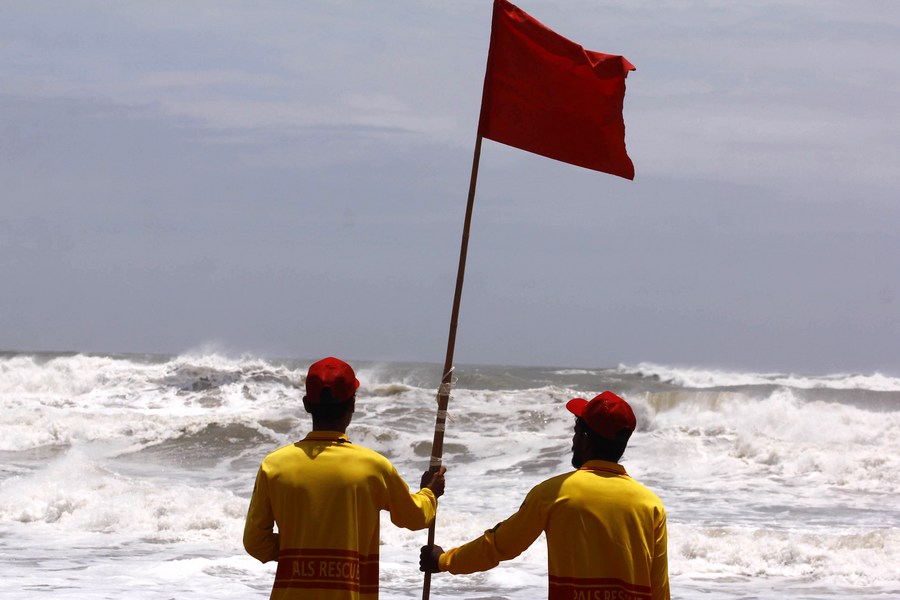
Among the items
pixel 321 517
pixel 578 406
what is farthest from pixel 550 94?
pixel 321 517

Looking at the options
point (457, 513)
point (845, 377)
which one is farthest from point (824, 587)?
point (845, 377)

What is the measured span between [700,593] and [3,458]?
1223 cm

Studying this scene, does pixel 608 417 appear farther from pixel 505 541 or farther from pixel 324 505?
pixel 324 505

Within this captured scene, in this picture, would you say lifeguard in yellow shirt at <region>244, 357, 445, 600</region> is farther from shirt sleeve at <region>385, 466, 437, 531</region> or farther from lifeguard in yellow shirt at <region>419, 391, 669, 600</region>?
lifeguard in yellow shirt at <region>419, 391, 669, 600</region>

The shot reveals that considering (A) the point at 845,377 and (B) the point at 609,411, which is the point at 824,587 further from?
(A) the point at 845,377

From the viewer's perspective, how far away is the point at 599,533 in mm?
3234

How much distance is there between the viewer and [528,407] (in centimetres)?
2442

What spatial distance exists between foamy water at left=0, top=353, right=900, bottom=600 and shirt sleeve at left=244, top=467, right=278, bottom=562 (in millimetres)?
5182

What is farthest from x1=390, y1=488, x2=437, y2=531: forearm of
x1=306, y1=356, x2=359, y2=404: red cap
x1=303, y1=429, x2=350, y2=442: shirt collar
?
x1=306, y1=356, x2=359, y2=404: red cap

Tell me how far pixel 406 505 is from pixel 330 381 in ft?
A: 1.53

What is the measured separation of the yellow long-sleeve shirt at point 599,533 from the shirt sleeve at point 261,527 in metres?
0.75

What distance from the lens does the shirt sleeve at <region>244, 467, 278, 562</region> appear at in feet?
11.0

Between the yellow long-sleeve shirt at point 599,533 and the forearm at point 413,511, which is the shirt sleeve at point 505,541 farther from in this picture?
the forearm at point 413,511

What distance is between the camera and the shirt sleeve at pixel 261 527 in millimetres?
3342
